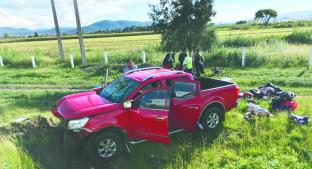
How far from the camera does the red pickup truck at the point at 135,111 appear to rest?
632cm

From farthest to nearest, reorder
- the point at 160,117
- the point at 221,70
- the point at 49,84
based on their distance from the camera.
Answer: the point at 221,70, the point at 49,84, the point at 160,117

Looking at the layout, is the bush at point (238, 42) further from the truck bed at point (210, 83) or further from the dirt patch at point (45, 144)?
the dirt patch at point (45, 144)

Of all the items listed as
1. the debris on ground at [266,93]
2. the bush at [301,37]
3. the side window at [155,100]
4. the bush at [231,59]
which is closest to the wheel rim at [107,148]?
the side window at [155,100]

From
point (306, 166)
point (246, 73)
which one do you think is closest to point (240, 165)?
point (306, 166)

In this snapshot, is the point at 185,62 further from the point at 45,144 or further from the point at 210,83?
the point at 45,144

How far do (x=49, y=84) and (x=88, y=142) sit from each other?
9.53m

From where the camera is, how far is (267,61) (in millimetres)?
17484

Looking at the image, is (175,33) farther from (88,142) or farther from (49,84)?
(88,142)

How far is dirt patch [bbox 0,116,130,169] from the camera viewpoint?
6.79 m

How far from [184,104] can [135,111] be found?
1420 millimetres

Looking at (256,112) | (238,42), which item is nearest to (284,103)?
(256,112)

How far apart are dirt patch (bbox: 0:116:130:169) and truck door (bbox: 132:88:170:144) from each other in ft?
3.00

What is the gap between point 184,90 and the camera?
300 inches

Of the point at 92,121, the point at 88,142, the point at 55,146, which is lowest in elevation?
the point at 55,146
